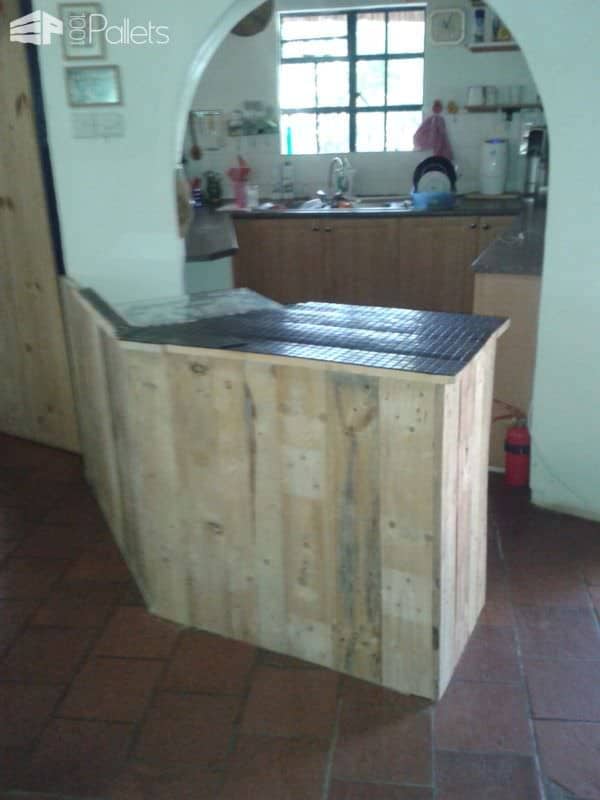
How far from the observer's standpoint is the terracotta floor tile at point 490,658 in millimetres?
2154

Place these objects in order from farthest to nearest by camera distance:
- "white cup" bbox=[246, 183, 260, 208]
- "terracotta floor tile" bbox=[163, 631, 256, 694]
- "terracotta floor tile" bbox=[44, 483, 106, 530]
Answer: "white cup" bbox=[246, 183, 260, 208], "terracotta floor tile" bbox=[44, 483, 106, 530], "terracotta floor tile" bbox=[163, 631, 256, 694]

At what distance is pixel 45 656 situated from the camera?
229 cm

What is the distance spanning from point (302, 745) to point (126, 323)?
1257 millimetres

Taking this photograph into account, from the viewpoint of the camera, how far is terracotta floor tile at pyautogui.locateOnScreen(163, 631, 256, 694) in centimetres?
215

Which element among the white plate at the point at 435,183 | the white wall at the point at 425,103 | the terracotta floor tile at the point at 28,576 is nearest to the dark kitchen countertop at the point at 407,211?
the white plate at the point at 435,183

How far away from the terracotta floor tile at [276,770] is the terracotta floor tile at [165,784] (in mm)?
44

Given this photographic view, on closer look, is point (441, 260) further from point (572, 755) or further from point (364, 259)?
point (572, 755)

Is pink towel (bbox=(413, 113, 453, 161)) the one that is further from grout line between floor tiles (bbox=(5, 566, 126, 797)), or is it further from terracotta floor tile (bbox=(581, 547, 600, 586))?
grout line between floor tiles (bbox=(5, 566, 126, 797))

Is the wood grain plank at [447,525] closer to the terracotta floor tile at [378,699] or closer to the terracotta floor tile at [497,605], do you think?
the terracotta floor tile at [378,699]

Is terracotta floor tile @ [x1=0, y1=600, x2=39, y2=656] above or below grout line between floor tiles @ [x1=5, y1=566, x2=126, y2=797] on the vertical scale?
below

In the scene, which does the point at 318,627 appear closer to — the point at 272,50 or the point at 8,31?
the point at 8,31

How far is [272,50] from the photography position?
5.75 meters

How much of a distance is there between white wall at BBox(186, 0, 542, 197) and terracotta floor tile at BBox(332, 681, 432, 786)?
440 centimetres

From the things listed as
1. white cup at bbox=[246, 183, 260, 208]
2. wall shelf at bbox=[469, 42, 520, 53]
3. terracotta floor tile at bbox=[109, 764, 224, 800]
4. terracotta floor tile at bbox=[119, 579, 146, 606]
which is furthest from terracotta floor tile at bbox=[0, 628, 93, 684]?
wall shelf at bbox=[469, 42, 520, 53]
